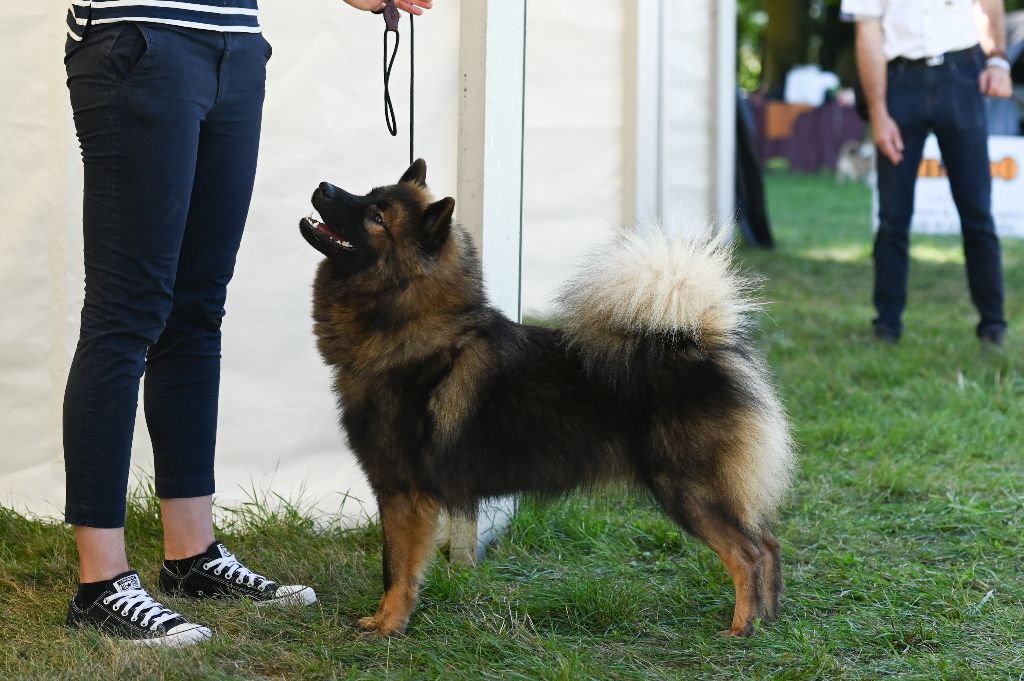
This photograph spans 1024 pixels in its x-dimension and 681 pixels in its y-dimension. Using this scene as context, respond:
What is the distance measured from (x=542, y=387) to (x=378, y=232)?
486mm

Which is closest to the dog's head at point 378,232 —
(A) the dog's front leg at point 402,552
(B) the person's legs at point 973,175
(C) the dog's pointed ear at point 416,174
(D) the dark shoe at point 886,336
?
(C) the dog's pointed ear at point 416,174

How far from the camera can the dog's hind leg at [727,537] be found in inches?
93.4

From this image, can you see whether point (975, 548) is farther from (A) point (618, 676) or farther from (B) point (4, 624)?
(B) point (4, 624)

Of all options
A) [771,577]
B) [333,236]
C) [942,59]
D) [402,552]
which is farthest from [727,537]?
[942,59]

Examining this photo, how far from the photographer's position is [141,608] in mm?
2301

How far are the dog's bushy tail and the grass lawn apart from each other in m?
0.46

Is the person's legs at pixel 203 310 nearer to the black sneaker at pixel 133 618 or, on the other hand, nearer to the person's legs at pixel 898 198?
the black sneaker at pixel 133 618

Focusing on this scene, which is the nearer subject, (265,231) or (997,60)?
(265,231)

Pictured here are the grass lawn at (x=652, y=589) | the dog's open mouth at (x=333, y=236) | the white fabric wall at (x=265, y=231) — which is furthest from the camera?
the white fabric wall at (x=265, y=231)

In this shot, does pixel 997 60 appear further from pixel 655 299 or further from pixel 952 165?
pixel 655 299

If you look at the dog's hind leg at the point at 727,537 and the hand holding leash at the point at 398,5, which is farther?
the hand holding leash at the point at 398,5

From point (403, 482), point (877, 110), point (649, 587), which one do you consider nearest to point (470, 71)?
point (403, 482)

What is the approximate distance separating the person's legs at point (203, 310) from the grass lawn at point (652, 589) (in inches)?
10.0

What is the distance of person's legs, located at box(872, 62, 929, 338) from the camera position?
16.6ft
